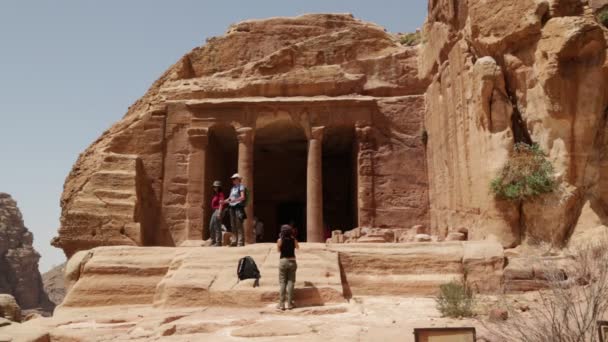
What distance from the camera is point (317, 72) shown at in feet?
65.3

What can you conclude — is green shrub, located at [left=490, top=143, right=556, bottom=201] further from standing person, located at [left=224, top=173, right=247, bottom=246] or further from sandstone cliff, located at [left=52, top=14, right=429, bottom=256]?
sandstone cliff, located at [left=52, top=14, right=429, bottom=256]

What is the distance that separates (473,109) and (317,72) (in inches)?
272

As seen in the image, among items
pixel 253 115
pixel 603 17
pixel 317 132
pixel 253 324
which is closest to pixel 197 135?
pixel 253 115

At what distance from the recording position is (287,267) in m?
10.0

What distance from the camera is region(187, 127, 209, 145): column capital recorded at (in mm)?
19531

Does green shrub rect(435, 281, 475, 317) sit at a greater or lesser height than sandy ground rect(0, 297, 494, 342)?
greater

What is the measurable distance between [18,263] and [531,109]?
5198cm

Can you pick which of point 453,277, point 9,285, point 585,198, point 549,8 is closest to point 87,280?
point 453,277

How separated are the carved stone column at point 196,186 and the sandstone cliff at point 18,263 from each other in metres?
38.5

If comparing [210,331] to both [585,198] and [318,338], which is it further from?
[585,198]

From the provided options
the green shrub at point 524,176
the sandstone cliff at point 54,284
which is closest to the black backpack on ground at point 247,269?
the green shrub at point 524,176

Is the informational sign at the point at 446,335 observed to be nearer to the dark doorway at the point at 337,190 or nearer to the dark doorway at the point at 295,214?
the dark doorway at the point at 337,190

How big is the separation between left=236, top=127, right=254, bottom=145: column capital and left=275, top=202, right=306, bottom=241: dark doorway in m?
6.53

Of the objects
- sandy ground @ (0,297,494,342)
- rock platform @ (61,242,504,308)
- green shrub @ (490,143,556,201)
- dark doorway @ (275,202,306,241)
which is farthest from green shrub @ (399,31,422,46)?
sandy ground @ (0,297,494,342)
